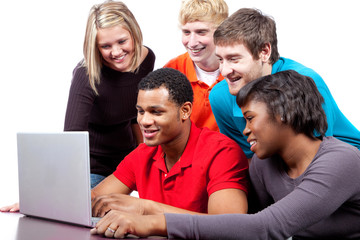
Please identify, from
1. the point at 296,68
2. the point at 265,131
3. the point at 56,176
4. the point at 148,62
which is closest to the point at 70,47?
the point at 148,62

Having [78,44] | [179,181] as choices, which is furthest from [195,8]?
[78,44]

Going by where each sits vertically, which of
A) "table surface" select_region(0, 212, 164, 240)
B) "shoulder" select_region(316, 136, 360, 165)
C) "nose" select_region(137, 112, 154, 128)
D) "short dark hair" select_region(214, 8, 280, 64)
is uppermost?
"short dark hair" select_region(214, 8, 280, 64)

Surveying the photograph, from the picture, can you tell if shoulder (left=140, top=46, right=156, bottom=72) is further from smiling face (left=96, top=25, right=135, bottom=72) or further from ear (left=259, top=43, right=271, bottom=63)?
ear (left=259, top=43, right=271, bottom=63)

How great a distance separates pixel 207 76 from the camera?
289 cm

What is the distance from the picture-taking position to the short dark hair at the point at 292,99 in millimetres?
1877

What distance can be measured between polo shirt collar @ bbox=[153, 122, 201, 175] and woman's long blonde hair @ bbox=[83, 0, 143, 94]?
2.16 feet

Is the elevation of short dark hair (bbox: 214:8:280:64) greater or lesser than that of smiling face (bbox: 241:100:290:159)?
greater

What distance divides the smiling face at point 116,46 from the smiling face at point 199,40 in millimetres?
305

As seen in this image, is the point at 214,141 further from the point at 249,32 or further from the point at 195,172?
the point at 249,32

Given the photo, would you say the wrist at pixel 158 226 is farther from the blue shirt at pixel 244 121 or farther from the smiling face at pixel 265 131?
the blue shirt at pixel 244 121

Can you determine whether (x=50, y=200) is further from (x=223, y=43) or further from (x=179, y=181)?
(x=223, y=43)

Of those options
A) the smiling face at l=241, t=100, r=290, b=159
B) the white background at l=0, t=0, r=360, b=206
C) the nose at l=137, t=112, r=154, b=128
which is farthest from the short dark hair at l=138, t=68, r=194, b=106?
the white background at l=0, t=0, r=360, b=206

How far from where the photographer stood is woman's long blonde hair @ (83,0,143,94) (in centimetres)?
267

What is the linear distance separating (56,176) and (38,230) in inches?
8.0
